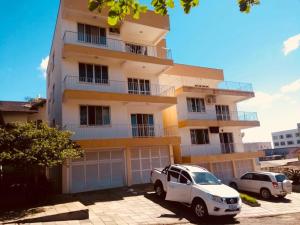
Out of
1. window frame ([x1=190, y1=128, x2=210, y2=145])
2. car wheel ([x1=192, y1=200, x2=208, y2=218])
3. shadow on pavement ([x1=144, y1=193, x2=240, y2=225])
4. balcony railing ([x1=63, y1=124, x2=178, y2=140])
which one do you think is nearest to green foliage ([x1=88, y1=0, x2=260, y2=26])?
car wheel ([x1=192, y1=200, x2=208, y2=218])

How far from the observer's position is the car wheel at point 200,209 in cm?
1088

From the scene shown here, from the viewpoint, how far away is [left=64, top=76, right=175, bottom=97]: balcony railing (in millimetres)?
18688

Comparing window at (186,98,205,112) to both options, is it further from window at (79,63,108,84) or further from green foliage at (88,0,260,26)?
green foliage at (88,0,260,26)

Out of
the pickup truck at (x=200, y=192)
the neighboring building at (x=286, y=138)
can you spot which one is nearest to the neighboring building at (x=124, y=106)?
the pickup truck at (x=200, y=192)

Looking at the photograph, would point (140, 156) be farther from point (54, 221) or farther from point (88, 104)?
point (54, 221)

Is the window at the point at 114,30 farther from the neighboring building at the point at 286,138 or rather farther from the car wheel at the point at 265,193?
the neighboring building at the point at 286,138

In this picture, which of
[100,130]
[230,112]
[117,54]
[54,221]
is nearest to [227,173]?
[230,112]

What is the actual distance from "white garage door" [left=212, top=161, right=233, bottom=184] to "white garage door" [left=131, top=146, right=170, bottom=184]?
5.86 metres

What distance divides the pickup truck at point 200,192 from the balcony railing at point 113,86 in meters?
8.67

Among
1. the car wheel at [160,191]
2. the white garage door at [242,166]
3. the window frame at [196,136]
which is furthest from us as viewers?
the white garage door at [242,166]

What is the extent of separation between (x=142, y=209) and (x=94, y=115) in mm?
8628

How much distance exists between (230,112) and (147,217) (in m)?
19.4

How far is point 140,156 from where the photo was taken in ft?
66.2

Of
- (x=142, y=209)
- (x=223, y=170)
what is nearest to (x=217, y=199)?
(x=142, y=209)
